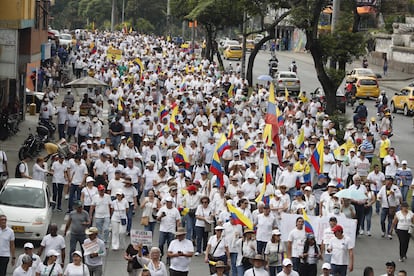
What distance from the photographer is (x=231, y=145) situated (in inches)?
1018

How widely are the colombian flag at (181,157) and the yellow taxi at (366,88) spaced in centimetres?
2745

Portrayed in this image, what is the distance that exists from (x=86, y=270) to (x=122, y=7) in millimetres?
100585

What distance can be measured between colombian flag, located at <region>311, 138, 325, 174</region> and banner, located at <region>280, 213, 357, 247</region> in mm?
6493

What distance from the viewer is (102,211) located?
733 inches

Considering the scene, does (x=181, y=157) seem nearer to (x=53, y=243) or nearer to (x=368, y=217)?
(x=368, y=217)

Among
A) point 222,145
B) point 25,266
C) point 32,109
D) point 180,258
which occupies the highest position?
point 222,145

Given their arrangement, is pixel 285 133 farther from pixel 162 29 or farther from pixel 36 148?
pixel 162 29

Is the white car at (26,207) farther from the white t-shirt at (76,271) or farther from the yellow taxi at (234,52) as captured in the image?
the yellow taxi at (234,52)

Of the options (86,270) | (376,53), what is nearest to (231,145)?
(86,270)

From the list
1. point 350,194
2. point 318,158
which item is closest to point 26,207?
point 350,194

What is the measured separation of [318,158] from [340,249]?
25.7 ft

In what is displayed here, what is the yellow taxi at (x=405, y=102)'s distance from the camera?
44097 mm

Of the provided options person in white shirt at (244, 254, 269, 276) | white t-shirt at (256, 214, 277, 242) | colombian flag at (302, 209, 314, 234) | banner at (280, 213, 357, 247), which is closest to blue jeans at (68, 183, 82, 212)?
white t-shirt at (256, 214, 277, 242)

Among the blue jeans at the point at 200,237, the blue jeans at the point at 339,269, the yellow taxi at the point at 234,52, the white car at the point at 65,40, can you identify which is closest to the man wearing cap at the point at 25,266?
the blue jeans at the point at 339,269
